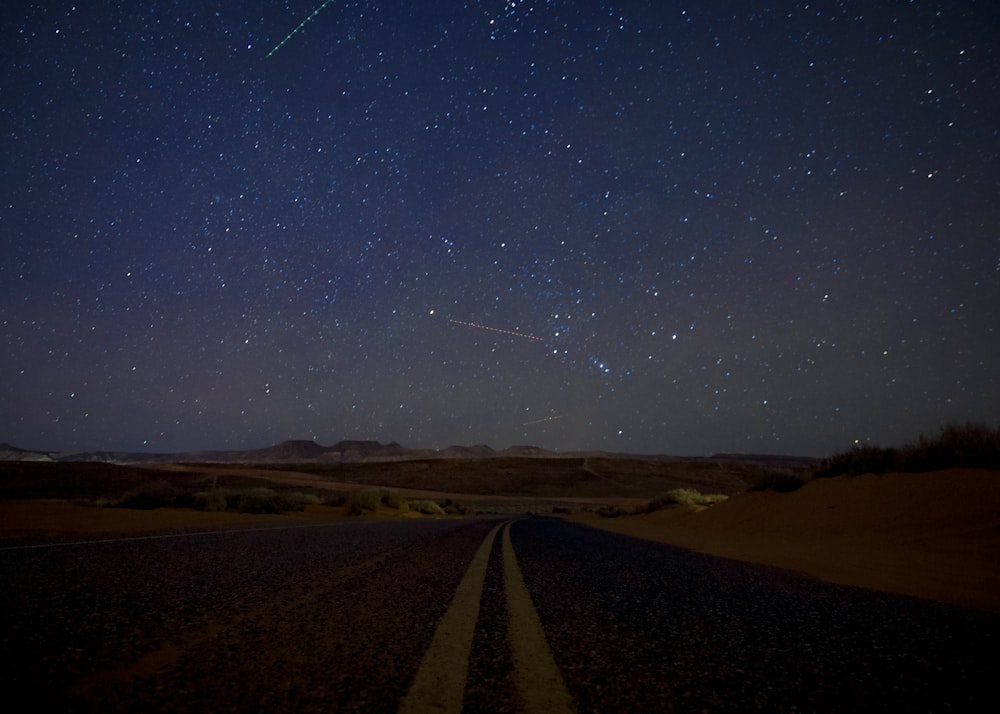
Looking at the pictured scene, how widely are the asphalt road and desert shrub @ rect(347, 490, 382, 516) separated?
14221mm

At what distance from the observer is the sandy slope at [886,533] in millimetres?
4660

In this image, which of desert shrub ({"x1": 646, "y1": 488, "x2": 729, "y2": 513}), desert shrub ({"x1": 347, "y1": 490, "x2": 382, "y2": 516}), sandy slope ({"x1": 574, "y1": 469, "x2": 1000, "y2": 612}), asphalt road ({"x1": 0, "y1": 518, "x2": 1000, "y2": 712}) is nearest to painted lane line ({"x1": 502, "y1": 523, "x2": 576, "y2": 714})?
asphalt road ({"x1": 0, "y1": 518, "x2": 1000, "y2": 712})

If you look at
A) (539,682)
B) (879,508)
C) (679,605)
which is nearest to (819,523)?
(879,508)

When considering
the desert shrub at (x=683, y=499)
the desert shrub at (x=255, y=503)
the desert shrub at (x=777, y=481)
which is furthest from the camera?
the desert shrub at (x=683, y=499)

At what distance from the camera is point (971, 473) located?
825cm

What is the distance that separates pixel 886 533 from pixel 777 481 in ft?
17.3

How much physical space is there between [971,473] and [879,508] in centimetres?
141

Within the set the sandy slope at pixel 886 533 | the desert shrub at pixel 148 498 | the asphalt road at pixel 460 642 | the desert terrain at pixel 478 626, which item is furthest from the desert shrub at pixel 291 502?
the asphalt road at pixel 460 642

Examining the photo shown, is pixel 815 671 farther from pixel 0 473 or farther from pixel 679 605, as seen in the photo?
pixel 0 473

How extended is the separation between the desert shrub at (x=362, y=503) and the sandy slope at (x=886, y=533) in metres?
11.2

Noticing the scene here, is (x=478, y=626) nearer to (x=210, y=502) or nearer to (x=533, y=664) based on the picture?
(x=533, y=664)

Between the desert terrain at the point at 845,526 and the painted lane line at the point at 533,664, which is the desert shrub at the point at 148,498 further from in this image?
the painted lane line at the point at 533,664


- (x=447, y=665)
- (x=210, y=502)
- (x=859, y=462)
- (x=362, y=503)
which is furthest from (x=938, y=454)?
(x=210, y=502)

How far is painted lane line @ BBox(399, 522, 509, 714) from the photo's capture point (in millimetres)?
1354
